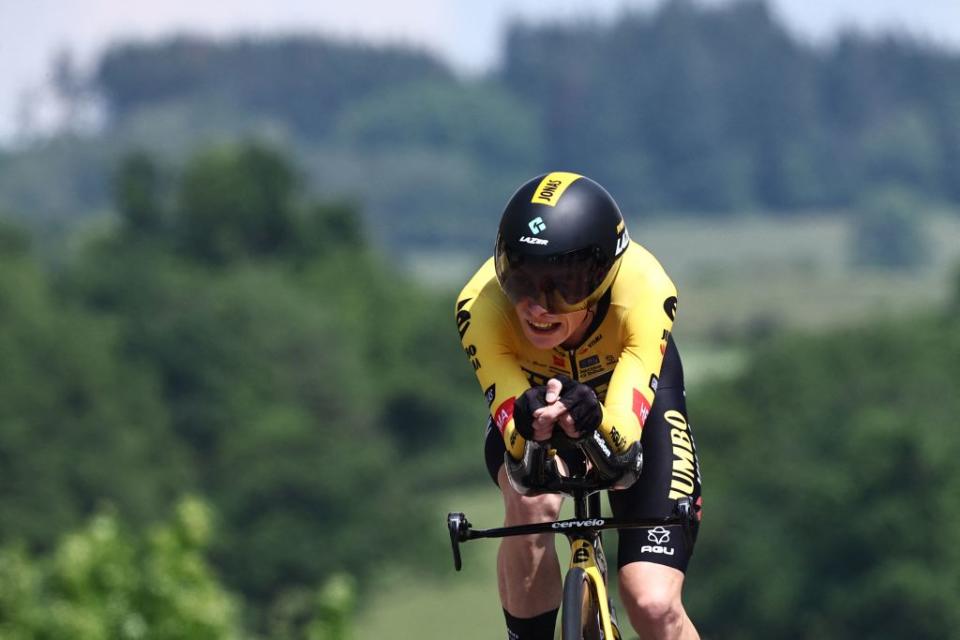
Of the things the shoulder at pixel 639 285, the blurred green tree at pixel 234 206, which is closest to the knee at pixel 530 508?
the shoulder at pixel 639 285

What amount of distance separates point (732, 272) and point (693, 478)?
623 feet

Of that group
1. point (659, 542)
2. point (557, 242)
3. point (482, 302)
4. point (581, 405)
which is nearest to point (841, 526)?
point (659, 542)

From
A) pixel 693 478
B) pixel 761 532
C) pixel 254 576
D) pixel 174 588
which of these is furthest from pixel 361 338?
pixel 693 478

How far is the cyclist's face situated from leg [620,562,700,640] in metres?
1.23

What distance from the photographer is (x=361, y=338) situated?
145875 millimetres

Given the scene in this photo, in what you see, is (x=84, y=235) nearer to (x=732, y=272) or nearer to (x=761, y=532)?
(x=732, y=272)

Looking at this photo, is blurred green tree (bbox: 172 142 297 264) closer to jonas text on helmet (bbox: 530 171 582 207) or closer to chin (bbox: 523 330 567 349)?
chin (bbox: 523 330 567 349)

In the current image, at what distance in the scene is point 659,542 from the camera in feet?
30.8

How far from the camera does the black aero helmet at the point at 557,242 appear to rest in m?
8.80

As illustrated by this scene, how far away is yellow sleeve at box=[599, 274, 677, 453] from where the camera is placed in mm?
8828

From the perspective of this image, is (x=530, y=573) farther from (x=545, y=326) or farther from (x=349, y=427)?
(x=349, y=427)

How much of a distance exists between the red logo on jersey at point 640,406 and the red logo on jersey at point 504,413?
62cm

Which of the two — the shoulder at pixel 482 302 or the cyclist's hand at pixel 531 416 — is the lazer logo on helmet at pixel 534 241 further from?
the shoulder at pixel 482 302

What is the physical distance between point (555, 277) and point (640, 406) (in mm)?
786
